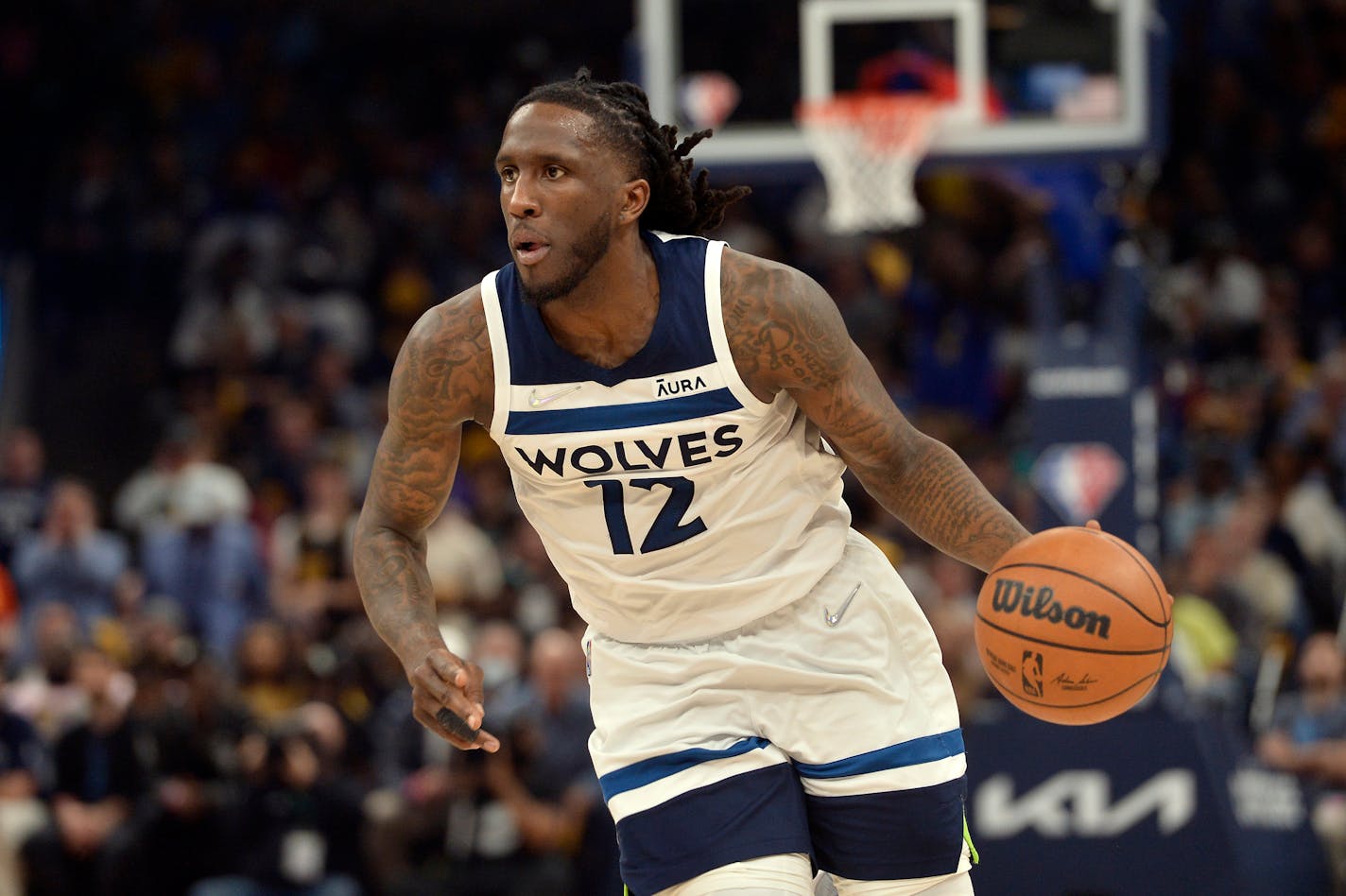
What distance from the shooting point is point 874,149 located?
9.08 metres

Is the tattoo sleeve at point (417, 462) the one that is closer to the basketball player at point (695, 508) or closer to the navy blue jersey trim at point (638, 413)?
the basketball player at point (695, 508)

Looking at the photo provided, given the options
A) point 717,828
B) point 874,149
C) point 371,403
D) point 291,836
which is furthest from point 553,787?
point 717,828

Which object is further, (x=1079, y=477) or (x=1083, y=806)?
(x=1079, y=477)

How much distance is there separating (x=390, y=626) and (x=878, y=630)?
112 centimetres

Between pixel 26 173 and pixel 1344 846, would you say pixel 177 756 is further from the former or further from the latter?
pixel 26 173

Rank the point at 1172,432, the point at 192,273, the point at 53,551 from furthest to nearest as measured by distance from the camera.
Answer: the point at 192,273 → the point at 1172,432 → the point at 53,551

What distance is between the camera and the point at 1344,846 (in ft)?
29.6

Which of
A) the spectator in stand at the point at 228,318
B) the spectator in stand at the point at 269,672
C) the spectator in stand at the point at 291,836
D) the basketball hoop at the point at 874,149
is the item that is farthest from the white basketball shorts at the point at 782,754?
the spectator in stand at the point at 228,318

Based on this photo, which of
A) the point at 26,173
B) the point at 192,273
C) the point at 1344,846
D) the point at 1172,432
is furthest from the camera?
the point at 26,173

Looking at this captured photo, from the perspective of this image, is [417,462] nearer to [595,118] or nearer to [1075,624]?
[595,118]

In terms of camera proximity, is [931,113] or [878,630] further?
[931,113]

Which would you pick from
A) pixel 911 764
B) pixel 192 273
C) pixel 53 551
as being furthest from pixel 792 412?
pixel 192 273

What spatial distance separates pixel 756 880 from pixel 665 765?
33 cm

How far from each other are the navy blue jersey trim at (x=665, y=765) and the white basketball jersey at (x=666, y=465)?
27 cm
